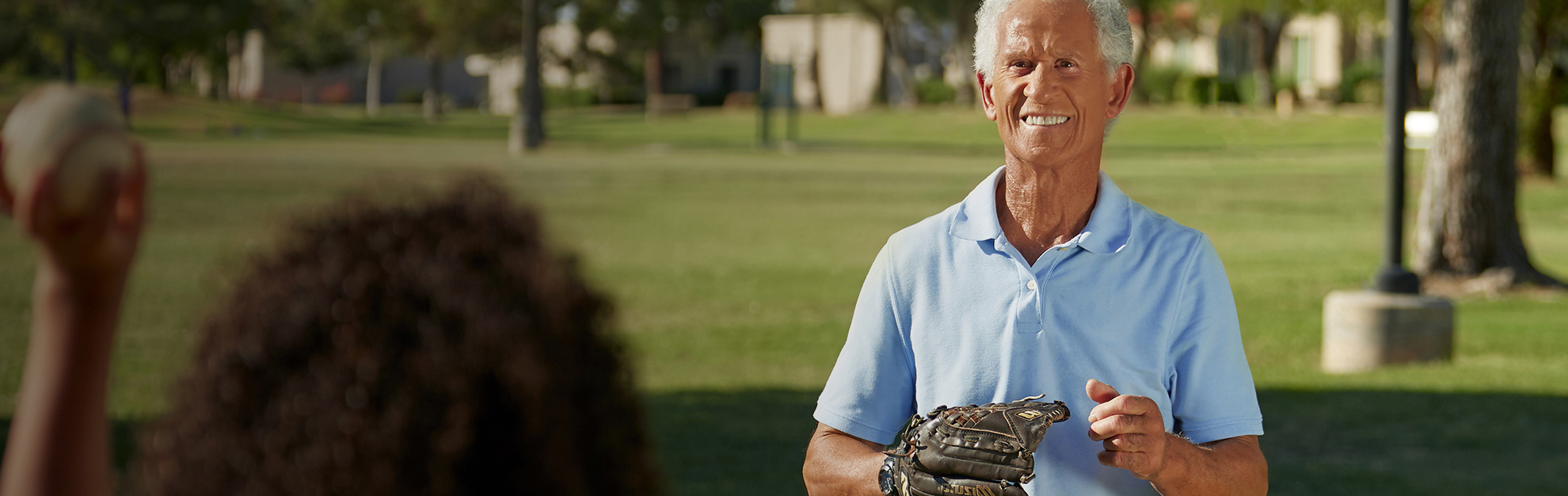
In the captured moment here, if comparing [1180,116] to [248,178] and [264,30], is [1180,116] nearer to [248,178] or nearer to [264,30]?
[248,178]

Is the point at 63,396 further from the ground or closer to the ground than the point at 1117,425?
further from the ground

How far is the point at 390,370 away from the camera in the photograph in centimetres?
87

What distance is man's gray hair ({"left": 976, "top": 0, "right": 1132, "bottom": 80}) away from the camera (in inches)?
82.4


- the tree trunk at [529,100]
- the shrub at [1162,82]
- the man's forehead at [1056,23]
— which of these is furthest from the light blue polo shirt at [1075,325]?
the shrub at [1162,82]

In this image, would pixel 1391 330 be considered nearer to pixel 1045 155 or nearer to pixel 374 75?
pixel 1045 155

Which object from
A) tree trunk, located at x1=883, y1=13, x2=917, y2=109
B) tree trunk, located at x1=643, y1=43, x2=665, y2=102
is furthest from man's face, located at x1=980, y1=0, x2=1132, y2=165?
tree trunk, located at x1=643, y1=43, x2=665, y2=102

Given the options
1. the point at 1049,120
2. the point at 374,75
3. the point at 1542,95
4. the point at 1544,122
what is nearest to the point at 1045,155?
the point at 1049,120

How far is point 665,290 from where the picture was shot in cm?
1247

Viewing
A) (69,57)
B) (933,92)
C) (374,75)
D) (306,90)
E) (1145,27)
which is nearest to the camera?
(69,57)

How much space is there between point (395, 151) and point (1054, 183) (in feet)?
110

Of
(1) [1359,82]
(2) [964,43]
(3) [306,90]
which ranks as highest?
(2) [964,43]

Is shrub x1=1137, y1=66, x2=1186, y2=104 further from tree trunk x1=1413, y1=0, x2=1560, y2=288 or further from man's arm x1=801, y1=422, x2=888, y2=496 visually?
man's arm x1=801, y1=422, x2=888, y2=496

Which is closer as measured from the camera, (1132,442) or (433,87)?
(1132,442)

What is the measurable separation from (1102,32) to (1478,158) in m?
10.9
